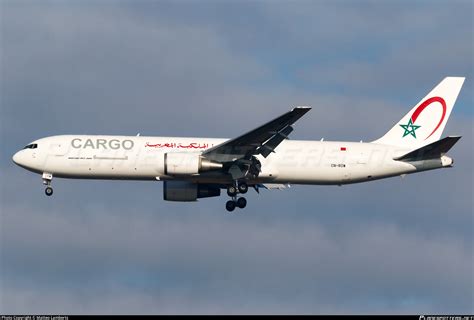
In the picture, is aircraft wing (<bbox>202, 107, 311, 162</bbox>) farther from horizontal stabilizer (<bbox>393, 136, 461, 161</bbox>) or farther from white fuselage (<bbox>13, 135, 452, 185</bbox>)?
horizontal stabilizer (<bbox>393, 136, 461, 161</bbox>)

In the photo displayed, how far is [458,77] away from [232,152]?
15505 millimetres

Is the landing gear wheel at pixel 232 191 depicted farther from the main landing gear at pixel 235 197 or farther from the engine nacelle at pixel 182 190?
the engine nacelle at pixel 182 190

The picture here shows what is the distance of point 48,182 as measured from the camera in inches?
2643

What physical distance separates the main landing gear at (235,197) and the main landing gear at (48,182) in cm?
1014

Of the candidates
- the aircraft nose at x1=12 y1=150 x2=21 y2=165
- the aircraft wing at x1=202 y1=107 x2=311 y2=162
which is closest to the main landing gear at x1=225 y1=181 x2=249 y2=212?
the aircraft wing at x1=202 y1=107 x2=311 y2=162

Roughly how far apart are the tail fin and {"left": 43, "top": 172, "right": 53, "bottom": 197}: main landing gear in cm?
1916

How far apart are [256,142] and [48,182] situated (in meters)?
12.4

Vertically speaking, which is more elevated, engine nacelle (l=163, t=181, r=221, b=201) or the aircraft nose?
the aircraft nose

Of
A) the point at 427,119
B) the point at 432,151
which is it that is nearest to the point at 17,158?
the point at 432,151

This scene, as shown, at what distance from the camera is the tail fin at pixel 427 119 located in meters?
69.1

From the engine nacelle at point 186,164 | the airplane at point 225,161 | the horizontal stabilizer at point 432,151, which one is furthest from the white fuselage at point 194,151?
the engine nacelle at point 186,164

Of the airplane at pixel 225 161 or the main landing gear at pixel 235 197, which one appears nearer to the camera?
the airplane at pixel 225 161

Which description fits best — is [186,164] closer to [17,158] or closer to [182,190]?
[182,190]

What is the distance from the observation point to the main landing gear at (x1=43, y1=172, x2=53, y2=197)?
66750mm
